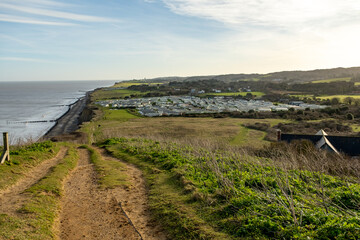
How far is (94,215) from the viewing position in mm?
9461

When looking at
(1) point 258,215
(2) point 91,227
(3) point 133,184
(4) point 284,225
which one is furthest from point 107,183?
(4) point 284,225

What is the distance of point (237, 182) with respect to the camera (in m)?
10.7

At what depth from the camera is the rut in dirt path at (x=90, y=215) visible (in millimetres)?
8133

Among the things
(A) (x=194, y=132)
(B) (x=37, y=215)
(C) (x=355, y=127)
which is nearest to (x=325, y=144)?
(A) (x=194, y=132)

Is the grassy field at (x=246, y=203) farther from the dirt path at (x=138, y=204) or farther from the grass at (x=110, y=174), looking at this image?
the grass at (x=110, y=174)

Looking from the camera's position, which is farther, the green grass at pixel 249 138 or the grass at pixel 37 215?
the green grass at pixel 249 138

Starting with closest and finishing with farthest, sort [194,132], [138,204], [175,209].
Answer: [175,209] < [138,204] < [194,132]

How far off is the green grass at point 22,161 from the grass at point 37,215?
1.19 meters

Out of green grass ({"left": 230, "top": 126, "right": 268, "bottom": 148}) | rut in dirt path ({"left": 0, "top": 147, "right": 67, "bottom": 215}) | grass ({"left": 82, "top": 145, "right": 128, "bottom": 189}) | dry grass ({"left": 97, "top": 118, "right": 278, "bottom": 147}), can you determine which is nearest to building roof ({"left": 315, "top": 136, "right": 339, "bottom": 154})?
green grass ({"left": 230, "top": 126, "right": 268, "bottom": 148})

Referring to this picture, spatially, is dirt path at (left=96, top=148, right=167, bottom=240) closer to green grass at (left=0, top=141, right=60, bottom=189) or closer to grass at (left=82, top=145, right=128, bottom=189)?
grass at (left=82, top=145, right=128, bottom=189)

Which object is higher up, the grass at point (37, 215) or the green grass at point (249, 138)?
the grass at point (37, 215)

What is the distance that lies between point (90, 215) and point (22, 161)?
7.34m

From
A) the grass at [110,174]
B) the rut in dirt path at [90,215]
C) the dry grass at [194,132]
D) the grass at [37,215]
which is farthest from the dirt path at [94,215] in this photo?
the dry grass at [194,132]

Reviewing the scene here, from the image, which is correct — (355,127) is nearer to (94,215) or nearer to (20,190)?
(94,215)
